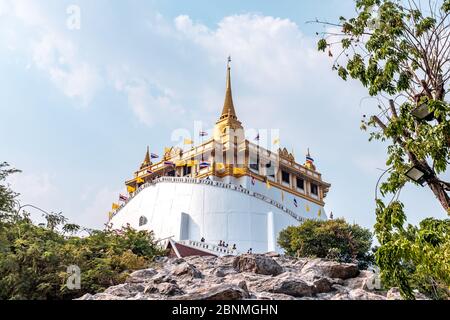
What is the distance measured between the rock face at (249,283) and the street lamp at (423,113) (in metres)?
7.65

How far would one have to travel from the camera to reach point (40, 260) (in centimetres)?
1944

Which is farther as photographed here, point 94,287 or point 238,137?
point 238,137

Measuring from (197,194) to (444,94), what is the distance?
34251 mm

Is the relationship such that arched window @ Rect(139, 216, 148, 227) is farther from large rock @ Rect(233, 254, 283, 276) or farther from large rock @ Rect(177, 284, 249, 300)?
large rock @ Rect(177, 284, 249, 300)

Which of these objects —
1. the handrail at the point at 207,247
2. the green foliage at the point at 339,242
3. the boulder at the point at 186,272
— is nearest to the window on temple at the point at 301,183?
the handrail at the point at 207,247

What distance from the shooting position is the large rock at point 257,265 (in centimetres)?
2078

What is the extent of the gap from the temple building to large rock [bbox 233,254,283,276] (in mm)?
11675

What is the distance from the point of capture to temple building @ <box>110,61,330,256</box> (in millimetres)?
41438

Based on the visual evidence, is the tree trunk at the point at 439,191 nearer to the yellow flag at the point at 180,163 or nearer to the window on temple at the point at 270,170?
the window on temple at the point at 270,170

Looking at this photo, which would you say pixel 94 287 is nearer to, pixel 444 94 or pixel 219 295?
pixel 219 295

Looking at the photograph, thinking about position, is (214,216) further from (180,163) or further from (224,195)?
(180,163)
